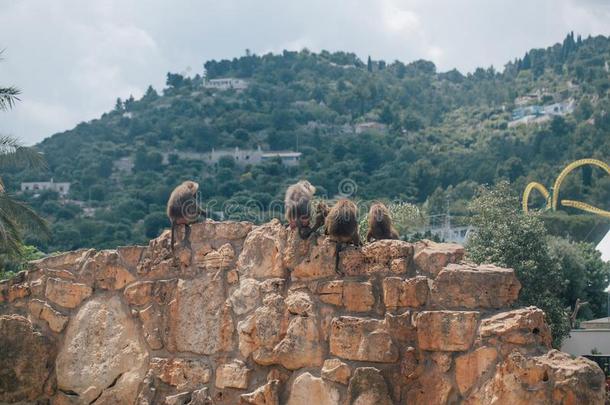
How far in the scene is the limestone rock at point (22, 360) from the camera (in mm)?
8781

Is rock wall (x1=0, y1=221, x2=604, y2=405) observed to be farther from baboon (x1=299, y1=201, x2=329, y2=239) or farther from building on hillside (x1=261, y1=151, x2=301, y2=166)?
building on hillside (x1=261, y1=151, x2=301, y2=166)

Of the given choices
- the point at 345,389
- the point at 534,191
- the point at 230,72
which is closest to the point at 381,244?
the point at 345,389

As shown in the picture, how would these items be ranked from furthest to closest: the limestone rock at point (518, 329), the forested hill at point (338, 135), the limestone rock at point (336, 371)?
the forested hill at point (338, 135)
the limestone rock at point (336, 371)
the limestone rock at point (518, 329)

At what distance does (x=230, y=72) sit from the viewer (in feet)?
386

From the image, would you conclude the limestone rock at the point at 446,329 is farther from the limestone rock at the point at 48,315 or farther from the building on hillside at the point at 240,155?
the building on hillside at the point at 240,155

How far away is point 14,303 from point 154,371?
5.15 feet

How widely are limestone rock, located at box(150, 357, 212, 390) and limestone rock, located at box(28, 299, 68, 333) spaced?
3.24ft

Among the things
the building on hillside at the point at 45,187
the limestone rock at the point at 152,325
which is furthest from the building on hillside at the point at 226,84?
the limestone rock at the point at 152,325

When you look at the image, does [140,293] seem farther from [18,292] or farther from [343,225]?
[343,225]

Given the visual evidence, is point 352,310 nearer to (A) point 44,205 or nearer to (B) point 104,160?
(A) point 44,205

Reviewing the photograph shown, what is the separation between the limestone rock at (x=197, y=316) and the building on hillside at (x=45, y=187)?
54463 millimetres

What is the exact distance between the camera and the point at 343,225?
8234 mm

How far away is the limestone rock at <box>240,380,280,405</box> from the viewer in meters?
7.98

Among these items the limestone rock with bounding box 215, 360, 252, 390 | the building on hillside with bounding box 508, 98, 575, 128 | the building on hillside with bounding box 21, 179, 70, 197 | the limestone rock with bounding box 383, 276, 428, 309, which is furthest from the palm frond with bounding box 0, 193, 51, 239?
the building on hillside with bounding box 508, 98, 575, 128
